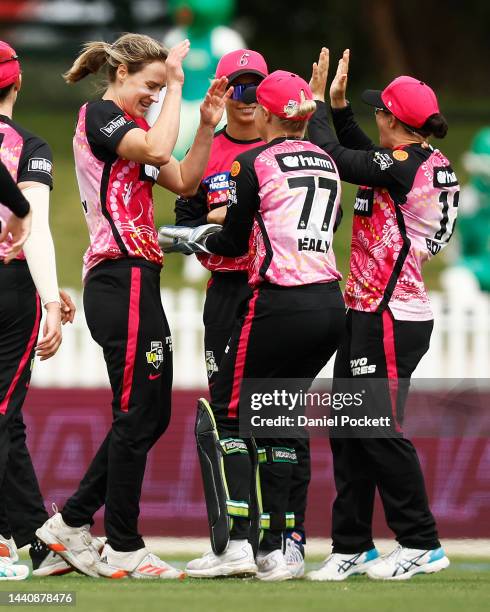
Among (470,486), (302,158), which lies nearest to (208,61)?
(470,486)

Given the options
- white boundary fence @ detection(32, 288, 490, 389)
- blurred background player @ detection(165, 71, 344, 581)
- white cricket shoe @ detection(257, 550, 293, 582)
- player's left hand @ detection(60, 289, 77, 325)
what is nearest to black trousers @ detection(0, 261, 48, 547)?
player's left hand @ detection(60, 289, 77, 325)

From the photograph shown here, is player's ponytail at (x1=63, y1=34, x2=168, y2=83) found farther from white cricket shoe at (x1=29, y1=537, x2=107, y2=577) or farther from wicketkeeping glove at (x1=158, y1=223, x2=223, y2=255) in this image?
white cricket shoe at (x1=29, y1=537, x2=107, y2=577)

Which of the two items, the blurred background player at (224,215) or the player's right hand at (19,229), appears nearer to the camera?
the player's right hand at (19,229)

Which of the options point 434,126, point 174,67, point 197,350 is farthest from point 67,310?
point 197,350

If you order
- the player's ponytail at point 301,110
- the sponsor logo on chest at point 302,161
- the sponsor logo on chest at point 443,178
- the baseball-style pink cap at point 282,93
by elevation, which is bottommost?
the sponsor logo on chest at point 443,178

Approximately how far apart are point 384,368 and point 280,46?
2131cm

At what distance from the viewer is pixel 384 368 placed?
6352mm

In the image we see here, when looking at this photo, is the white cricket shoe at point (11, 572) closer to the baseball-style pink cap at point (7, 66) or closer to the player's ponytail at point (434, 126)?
the baseball-style pink cap at point (7, 66)

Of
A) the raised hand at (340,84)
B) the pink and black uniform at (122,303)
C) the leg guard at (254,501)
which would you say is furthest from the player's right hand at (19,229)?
the raised hand at (340,84)

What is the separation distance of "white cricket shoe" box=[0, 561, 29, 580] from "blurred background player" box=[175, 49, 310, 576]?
119 cm

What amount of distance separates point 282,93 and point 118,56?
791 mm

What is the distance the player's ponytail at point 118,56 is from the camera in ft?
20.7

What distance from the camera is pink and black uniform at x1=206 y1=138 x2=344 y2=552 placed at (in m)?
6.05

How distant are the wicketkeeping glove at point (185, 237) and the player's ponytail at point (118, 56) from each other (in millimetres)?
755
